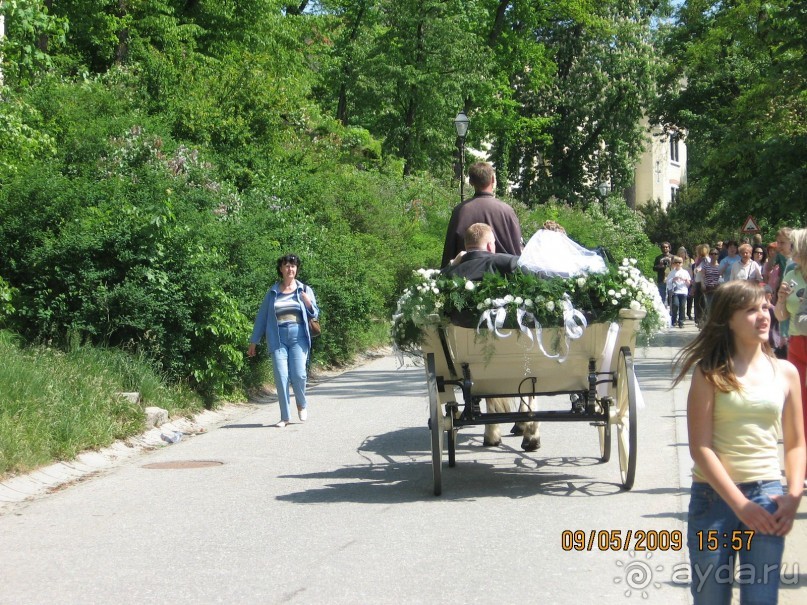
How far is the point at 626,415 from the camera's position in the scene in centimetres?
866

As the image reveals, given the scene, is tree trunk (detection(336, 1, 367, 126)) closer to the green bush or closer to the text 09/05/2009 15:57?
the green bush

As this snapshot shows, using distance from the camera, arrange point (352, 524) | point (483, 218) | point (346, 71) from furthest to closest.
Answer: point (346, 71), point (483, 218), point (352, 524)

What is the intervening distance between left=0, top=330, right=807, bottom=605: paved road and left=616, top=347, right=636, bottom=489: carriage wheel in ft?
0.62

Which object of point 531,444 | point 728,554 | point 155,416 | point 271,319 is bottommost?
point 531,444

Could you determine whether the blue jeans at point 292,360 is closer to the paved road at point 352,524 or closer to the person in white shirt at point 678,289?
the paved road at point 352,524

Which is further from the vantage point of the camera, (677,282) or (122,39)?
(677,282)

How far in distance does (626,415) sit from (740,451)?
4.64 metres

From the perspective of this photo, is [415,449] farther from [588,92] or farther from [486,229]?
[588,92]

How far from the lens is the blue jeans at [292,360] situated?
41.7ft

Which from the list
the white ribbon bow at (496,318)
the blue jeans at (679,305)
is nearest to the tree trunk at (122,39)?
the blue jeans at (679,305)

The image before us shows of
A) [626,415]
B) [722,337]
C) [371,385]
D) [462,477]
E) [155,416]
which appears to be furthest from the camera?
[371,385]

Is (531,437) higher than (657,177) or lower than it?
lower

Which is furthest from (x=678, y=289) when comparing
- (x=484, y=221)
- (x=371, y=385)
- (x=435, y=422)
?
(x=435, y=422)

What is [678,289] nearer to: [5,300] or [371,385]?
[371,385]
